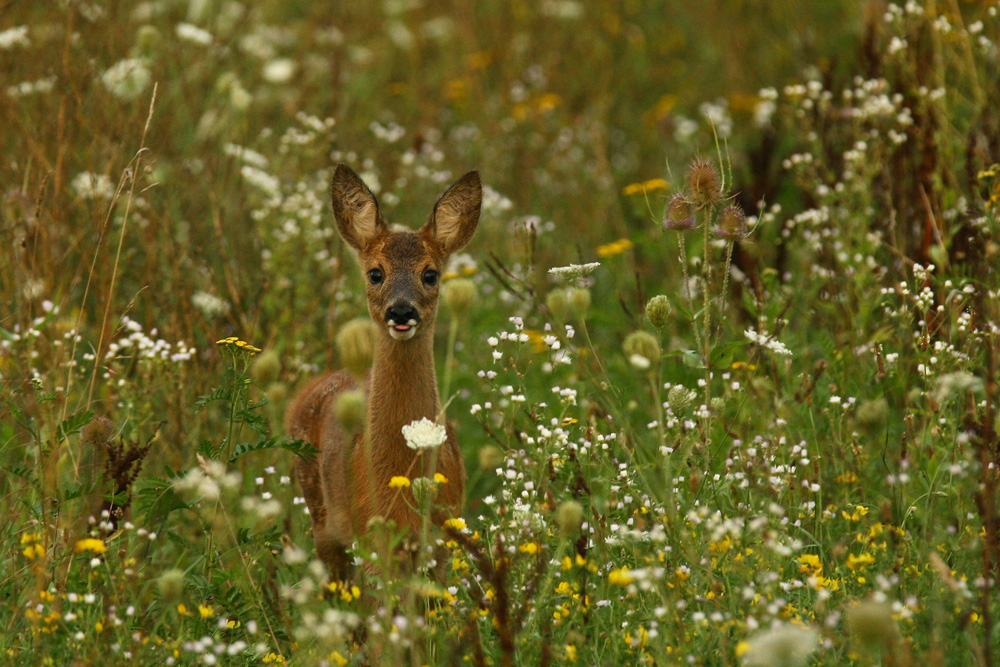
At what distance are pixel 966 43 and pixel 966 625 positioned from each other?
172 inches

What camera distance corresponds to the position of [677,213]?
169 inches

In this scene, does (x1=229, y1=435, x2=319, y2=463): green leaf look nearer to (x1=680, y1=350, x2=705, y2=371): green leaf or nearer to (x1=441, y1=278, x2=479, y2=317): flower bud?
(x1=441, y1=278, x2=479, y2=317): flower bud

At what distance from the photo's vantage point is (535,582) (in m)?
3.38

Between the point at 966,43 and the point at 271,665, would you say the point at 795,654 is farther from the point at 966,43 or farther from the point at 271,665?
the point at 966,43

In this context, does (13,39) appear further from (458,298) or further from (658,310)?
(658,310)

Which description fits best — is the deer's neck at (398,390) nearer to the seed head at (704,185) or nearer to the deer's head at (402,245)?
the deer's head at (402,245)

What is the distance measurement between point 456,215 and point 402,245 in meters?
0.42

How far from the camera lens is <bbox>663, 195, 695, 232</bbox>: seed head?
4.22 meters

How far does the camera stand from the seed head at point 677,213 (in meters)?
4.22

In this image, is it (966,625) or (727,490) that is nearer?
(966,625)

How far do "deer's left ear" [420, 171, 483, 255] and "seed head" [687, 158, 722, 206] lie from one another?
163cm

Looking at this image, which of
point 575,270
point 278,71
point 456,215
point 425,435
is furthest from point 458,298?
point 278,71

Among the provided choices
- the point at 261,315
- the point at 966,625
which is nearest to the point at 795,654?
the point at 966,625

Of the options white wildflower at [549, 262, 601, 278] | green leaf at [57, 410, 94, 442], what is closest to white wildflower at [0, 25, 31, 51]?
green leaf at [57, 410, 94, 442]
